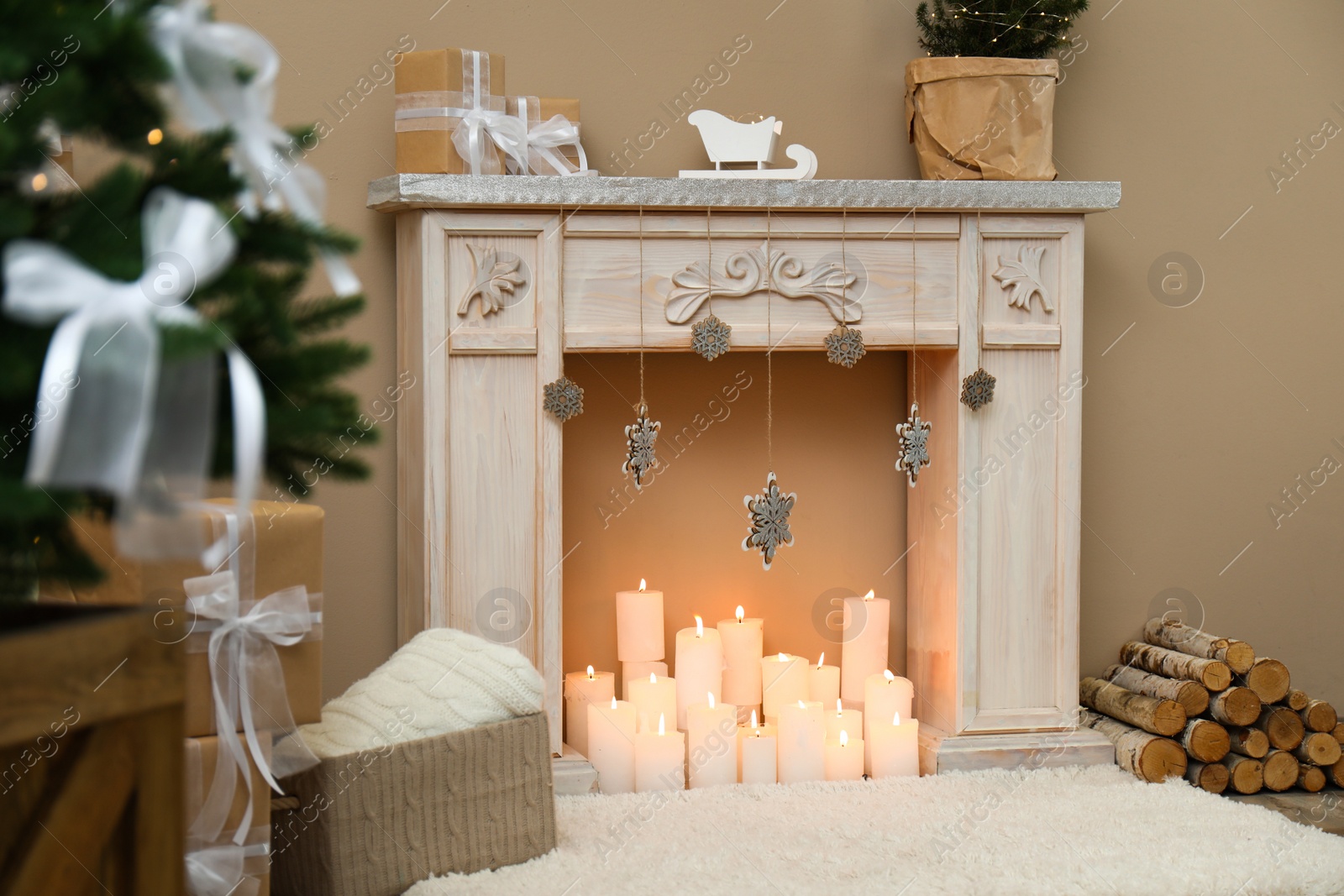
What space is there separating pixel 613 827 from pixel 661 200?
4.17 feet

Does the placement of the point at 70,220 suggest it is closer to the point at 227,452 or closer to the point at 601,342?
the point at 227,452

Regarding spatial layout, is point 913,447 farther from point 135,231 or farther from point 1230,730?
point 135,231

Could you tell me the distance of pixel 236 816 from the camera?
1565 mm

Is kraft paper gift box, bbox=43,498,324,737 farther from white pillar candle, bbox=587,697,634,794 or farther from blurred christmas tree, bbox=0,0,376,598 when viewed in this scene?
white pillar candle, bbox=587,697,634,794

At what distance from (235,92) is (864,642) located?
2317mm

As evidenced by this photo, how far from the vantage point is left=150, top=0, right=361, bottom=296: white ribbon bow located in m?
0.61

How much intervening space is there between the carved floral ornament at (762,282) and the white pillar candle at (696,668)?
74 cm

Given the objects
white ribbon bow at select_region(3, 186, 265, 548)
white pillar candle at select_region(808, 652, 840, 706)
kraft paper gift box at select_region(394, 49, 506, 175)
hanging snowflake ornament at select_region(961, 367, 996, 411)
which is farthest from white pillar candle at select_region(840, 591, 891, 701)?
white ribbon bow at select_region(3, 186, 265, 548)

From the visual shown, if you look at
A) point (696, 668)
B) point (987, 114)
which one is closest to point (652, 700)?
point (696, 668)

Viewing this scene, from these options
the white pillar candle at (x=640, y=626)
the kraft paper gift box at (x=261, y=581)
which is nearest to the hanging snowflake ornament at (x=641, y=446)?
the white pillar candle at (x=640, y=626)

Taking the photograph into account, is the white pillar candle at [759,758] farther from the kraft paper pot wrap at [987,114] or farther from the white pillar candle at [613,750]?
the kraft paper pot wrap at [987,114]

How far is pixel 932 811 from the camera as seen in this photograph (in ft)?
7.60

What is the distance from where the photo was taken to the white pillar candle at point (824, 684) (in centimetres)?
275

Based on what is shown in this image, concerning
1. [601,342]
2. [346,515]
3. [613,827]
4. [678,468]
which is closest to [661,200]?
[601,342]
